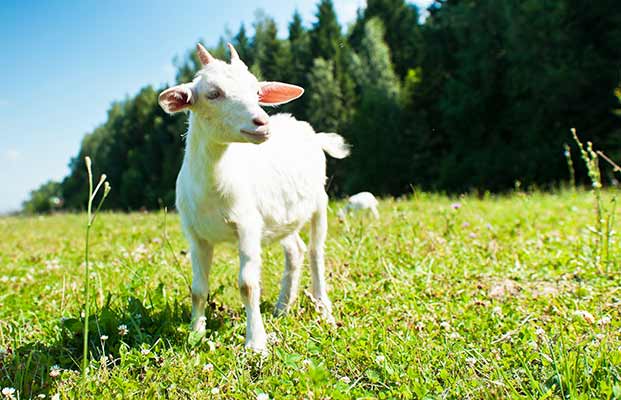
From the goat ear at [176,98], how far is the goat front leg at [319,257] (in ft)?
4.94

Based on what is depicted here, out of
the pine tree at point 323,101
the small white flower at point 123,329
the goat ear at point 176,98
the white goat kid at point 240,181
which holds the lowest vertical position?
the small white flower at point 123,329

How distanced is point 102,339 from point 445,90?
100 feet

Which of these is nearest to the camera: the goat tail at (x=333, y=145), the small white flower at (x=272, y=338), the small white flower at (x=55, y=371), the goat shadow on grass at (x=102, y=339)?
the small white flower at (x=55, y=371)

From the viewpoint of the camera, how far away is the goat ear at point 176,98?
291 centimetres

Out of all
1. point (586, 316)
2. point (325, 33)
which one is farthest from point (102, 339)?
point (325, 33)

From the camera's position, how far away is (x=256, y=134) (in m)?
2.91

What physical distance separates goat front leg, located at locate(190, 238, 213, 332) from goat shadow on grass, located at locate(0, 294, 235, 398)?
91 millimetres

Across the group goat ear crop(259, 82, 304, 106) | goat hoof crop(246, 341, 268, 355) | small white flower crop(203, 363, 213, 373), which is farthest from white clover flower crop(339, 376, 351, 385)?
goat ear crop(259, 82, 304, 106)

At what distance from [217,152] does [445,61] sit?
1319 inches

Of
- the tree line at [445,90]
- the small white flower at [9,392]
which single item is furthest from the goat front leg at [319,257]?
the tree line at [445,90]

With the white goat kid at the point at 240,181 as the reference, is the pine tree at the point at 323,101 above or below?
above

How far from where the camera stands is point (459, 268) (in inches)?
175

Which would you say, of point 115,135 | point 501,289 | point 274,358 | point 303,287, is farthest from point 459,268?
point 115,135

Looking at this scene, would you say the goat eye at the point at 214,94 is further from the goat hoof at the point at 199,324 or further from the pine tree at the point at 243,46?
the pine tree at the point at 243,46
